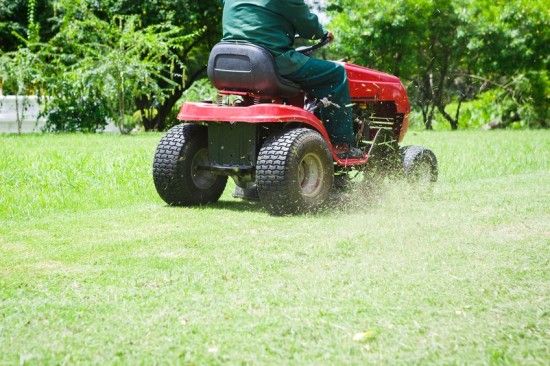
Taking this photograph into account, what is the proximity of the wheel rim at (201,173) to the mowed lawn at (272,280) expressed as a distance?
0.93 ft

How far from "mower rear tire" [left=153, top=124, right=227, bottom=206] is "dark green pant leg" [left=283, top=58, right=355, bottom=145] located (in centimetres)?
89

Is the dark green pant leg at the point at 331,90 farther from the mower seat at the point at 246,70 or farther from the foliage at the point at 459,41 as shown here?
the foliage at the point at 459,41

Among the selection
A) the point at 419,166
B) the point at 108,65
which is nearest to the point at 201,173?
the point at 419,166

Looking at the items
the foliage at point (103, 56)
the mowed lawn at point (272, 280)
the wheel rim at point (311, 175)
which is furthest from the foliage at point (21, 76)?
the wheel rim at point (311, 175)

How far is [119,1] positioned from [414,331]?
63.3 feet

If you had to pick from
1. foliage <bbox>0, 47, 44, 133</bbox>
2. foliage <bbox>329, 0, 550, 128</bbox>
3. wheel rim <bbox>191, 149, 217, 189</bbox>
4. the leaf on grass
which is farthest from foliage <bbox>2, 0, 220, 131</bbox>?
the leaf on grass

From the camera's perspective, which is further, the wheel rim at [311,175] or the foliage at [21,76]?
the foliage at [21,76]

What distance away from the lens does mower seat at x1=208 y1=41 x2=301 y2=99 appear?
6406 millimetres

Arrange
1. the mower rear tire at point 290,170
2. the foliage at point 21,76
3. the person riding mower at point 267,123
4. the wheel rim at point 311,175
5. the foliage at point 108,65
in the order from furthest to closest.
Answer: the foliage at point 108,65
the foliage at point 21,76
the wheel rim at point 311,175
the person riding mower at point 267,123
the mower rear tire at point 290,170

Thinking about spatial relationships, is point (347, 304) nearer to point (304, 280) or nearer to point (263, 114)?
point (304, 280)

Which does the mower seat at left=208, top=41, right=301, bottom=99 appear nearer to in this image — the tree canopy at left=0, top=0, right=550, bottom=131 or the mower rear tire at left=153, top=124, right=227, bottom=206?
the mower rear tire at left=153, top=124, right=227, bottom=206

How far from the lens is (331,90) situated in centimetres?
696

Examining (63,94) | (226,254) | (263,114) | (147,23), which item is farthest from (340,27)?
(226,254)

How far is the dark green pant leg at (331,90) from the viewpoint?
674cm
